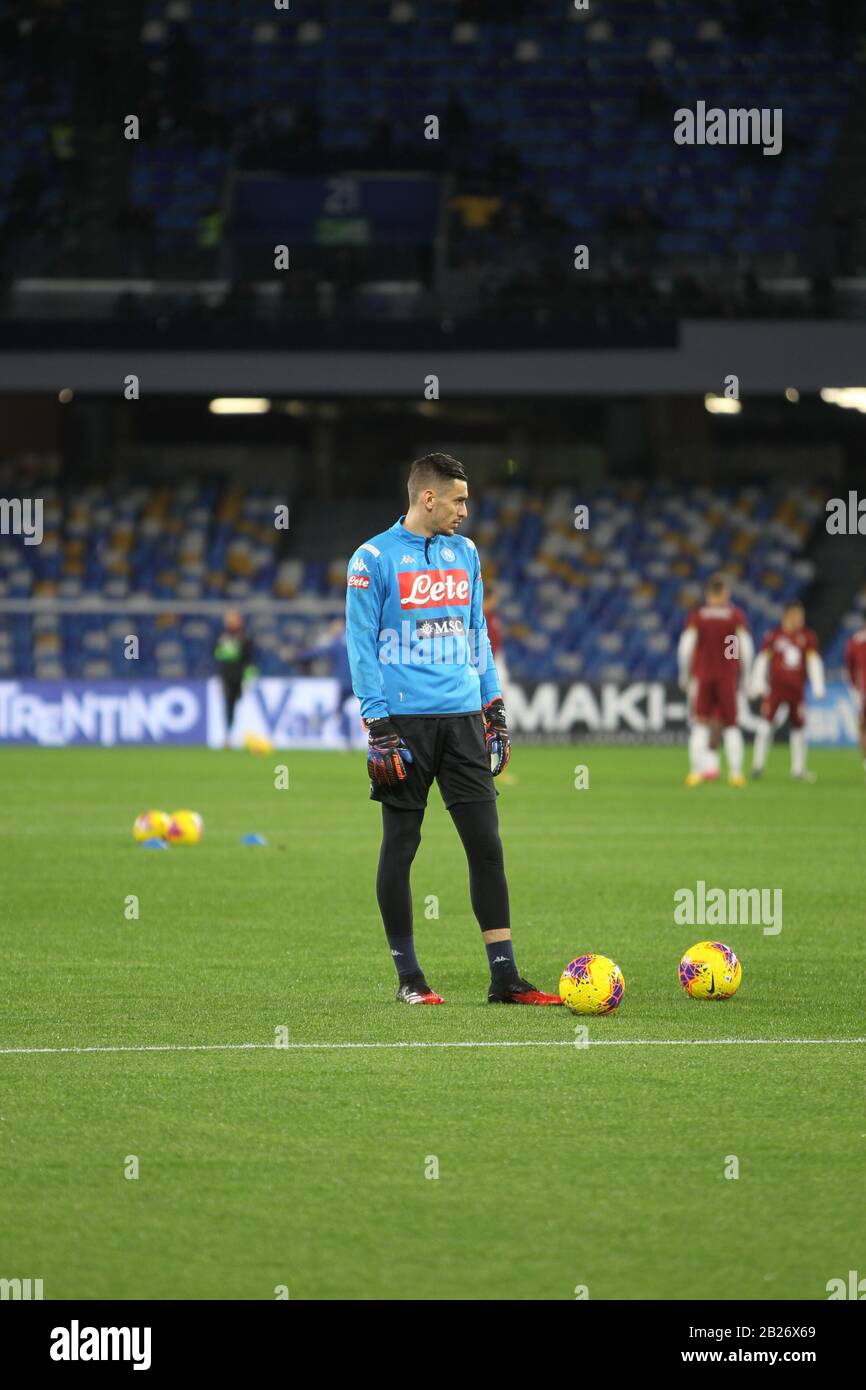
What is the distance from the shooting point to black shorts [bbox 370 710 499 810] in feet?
29.8

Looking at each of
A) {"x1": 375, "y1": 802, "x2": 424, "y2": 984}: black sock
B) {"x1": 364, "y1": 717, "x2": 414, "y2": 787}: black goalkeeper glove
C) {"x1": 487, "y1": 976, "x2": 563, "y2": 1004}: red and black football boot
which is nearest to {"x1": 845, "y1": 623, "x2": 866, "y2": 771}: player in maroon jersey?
{"x1": 487, "y1": 976, "x2": 563, "y2": 1004}: red and black football boot

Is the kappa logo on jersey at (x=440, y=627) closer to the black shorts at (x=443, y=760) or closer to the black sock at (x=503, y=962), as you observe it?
the black shorts at (x=443, y=760)

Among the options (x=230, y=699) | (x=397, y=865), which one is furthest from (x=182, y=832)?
(x=230, y=699)

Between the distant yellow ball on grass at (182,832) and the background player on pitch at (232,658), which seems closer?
the distant yellow ball on grass at (182,832)

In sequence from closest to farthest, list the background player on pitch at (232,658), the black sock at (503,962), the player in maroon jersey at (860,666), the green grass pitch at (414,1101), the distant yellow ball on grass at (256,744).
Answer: the green grass pitch at (414,1101), the black sock at (503,962), the player in maroon jersey at (860,666), the background player on pitch at (232,658), the distant yellow ball on grass at (256,744)

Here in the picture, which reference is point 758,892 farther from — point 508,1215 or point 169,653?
point 169,653

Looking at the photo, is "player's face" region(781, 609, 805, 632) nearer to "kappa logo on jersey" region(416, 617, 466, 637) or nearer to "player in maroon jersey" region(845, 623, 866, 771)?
"player in maroon jersey" region(845, 623, 866, 771)

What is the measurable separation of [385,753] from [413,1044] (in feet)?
4.39

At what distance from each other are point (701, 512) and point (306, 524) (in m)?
7.94

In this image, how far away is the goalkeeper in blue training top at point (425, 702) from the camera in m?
8.96

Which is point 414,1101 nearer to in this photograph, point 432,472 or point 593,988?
point 593,988

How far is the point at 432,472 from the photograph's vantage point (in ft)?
29.4

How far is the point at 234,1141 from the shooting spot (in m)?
6.54

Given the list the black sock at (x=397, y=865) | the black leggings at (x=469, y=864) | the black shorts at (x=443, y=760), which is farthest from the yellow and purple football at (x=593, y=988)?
the black shorts at (x=443, y=760)
